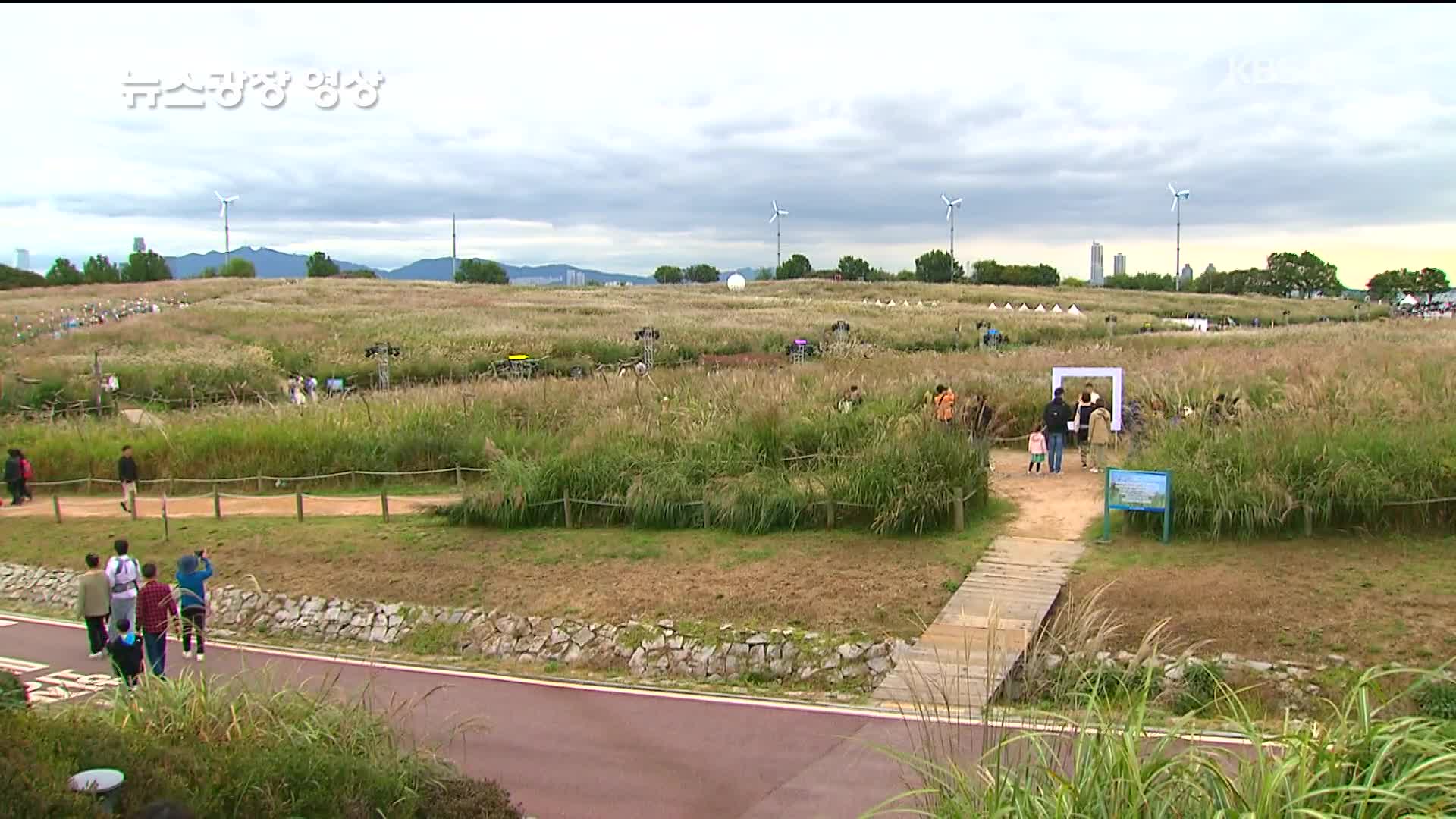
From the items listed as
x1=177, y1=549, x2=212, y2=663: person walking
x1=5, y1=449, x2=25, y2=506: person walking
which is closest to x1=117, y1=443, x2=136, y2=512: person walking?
x1=5, y1=449, x2=25, y2=506: person walking

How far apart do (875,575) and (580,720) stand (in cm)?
477

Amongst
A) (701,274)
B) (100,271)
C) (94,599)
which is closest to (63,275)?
(100,271)

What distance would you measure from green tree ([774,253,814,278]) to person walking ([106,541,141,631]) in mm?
127305

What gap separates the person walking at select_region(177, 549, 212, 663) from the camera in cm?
1241

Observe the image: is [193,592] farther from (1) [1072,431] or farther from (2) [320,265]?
(2) [320,265]

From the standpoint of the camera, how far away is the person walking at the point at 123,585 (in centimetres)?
1226

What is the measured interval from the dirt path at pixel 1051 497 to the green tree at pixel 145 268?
138 m

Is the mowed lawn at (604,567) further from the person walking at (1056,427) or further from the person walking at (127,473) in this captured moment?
the person walking at (127,473)

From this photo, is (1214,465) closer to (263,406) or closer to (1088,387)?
(1088,387)

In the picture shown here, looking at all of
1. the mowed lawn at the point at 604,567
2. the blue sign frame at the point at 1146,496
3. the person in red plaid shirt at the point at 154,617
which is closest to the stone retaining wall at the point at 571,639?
the mowed lawn at the point at 604,567

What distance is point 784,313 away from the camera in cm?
6384

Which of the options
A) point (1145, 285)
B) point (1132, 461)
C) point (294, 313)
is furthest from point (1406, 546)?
point (1145, 285)

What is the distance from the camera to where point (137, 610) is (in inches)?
464

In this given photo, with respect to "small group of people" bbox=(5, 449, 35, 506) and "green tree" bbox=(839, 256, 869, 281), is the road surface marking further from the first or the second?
"green tree" bbox=(839, 256, 869, 281)
